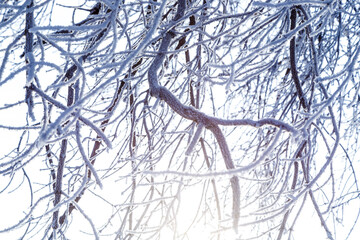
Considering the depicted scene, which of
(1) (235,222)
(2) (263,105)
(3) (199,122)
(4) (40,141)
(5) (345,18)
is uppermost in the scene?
(5) (345,18)

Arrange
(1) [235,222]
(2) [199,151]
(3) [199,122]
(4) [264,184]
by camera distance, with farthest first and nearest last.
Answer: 1. (4) [264,184]
2. (2) [199,151]
3. (3) [199,122]
4. (1) [235,222]

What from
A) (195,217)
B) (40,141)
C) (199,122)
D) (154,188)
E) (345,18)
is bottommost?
(40,141)

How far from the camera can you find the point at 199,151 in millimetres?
2312

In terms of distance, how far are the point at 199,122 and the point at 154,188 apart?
1.15 meters

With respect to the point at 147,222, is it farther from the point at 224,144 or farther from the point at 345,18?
the point at 345,18

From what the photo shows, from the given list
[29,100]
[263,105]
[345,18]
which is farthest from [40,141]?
[345,18]

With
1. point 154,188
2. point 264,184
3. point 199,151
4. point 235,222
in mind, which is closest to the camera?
point 235,222

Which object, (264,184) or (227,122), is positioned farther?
(264,184)

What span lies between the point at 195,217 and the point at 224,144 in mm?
1088

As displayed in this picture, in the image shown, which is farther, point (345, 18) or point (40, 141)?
point (345, 18)

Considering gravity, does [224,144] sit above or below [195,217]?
below

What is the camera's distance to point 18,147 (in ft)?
6.70

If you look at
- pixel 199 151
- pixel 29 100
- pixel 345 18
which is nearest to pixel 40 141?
pixel 29 100

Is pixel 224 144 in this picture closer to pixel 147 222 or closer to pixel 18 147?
pixel 147 222
